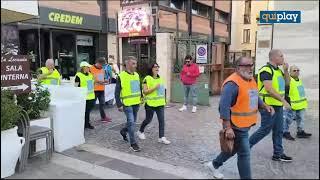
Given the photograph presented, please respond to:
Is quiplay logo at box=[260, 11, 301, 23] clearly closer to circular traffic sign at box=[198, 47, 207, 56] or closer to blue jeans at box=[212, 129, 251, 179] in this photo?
blue jeans at box=[212, 129, 251, 179]

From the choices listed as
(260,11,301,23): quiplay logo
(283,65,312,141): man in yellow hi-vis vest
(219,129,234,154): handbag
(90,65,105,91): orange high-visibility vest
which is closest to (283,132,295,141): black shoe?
(283,65,312,141): man in yellow hi-vis vest

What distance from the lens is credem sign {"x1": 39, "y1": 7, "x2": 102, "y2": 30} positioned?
52.2ft

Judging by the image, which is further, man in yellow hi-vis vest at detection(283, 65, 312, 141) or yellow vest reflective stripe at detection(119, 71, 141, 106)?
man in yellow hi-vis vest at detection(283, 65, 312, 141)

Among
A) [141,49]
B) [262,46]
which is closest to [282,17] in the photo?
[262,46]

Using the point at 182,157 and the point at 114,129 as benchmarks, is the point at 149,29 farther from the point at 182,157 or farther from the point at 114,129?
the point at 182,157

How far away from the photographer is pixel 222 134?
465 cm

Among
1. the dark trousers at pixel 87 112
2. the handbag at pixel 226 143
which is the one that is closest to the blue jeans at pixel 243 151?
the handbag at pixel 226 143

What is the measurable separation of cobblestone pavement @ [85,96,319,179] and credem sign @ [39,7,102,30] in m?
8.15

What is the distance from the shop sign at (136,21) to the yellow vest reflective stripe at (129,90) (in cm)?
692

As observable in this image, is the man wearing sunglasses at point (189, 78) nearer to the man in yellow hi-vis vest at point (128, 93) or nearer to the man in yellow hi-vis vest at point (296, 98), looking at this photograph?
the man in yellow hi-vis vest at point (296, 98)

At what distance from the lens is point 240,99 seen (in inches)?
181

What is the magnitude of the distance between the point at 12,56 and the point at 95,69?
3.13 m

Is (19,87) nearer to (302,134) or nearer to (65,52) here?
(302,134)

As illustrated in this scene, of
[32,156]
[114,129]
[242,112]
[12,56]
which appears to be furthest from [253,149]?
[12,56]
